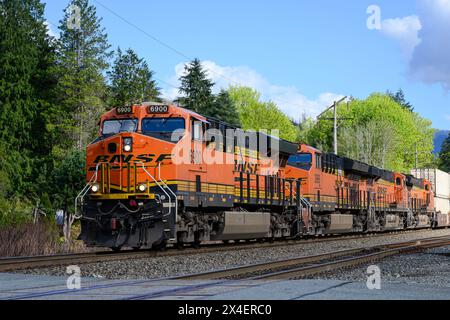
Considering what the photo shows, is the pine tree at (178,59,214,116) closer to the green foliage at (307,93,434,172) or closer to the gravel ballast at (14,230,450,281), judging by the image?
the green foliage at (307,93,434,172)

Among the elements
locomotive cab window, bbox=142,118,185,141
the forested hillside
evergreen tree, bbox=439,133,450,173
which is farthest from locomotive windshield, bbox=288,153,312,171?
evergreen tree, bbox=439,133,450,173

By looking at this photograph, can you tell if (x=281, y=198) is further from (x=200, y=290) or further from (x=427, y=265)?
(x=200, y=290)

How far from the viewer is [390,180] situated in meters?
41.0

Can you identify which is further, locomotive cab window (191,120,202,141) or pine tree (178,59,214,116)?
pine tree (178,59,214,116)

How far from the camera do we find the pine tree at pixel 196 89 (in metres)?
69.2

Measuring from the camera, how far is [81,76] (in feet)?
181

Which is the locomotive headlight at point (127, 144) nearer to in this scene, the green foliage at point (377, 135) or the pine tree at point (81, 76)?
the pine tree at point (81, 76)

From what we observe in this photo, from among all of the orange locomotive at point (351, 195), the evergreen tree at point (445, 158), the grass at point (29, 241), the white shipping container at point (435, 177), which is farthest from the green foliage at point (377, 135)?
the grass at point (29, 241)

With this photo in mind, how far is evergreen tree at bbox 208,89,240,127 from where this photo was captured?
64000 millimetres

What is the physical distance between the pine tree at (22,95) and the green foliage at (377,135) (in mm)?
35101

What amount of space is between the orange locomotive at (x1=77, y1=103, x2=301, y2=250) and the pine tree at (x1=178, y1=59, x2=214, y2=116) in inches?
1962

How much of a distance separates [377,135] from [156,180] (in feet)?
213
